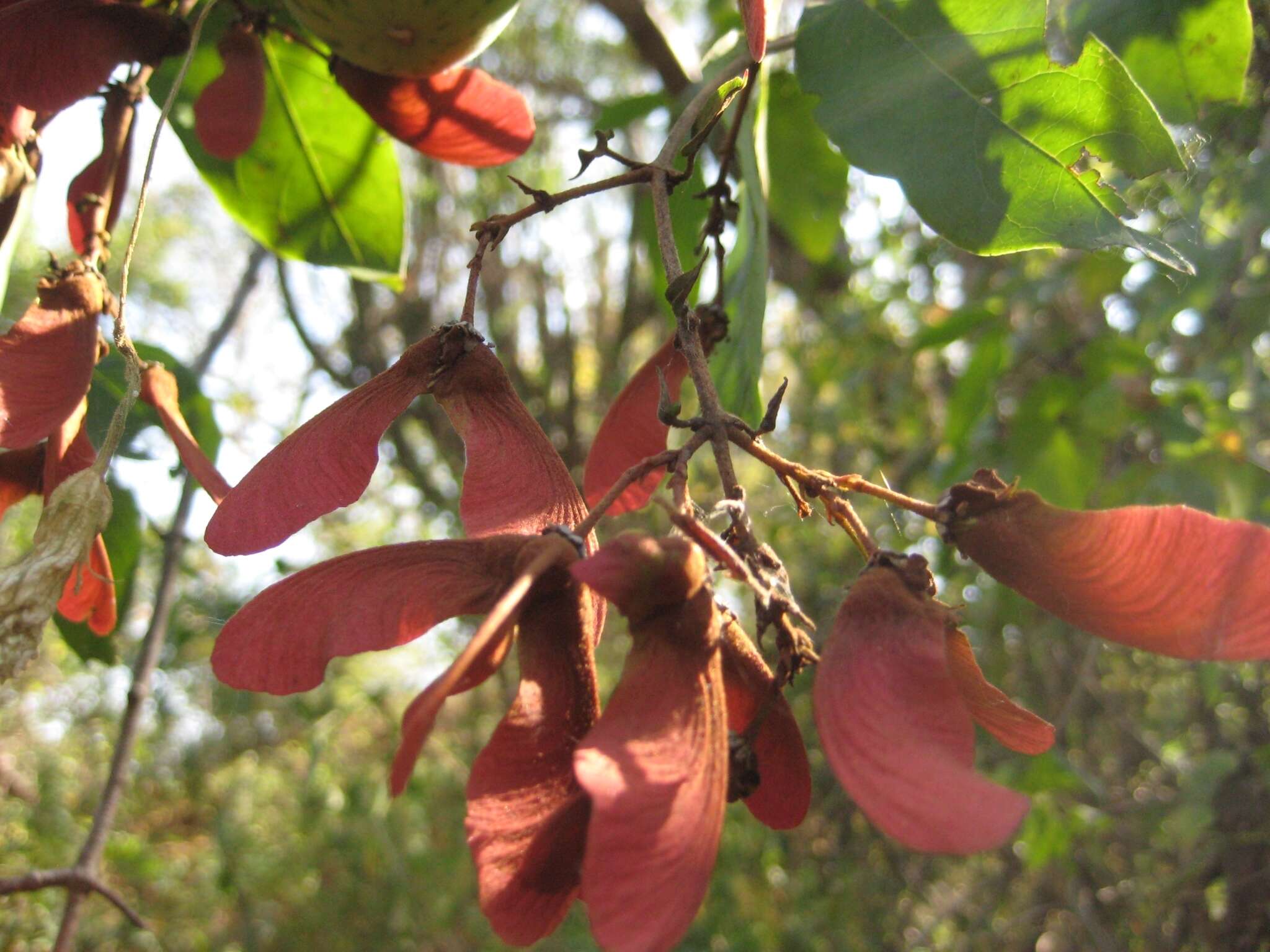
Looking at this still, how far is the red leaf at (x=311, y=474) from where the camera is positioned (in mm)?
525

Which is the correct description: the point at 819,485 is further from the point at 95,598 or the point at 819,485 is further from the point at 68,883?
the point at 68,883

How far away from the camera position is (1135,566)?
482 millimetres

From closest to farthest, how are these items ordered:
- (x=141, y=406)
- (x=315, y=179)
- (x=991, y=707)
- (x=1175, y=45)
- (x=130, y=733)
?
(x=991, y=707) → (x=1175, y=45) → (x=141, y=406) → (x=315, y=179) → (x=130, y=733)

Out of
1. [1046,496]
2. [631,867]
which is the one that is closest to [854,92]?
[631,867]

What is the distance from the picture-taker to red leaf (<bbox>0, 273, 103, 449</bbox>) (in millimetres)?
575

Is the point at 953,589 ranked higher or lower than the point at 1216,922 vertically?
higher

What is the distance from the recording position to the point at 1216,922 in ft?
5.79

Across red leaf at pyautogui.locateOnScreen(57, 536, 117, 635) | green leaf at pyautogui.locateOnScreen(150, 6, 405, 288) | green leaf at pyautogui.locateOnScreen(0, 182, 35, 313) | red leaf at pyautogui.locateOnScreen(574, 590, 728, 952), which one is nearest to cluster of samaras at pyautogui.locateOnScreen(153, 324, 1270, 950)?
red leaf at pyautogui.locateOnScreen(574, 590, 728, 952)

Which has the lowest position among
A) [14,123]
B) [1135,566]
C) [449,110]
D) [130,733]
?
[130,733]

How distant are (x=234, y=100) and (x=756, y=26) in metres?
0.53

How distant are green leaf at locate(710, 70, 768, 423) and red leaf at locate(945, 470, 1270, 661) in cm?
29

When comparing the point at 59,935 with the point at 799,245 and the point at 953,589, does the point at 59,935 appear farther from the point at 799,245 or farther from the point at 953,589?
the point at 953,589

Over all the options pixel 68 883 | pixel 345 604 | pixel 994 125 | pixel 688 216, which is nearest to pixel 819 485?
pixel 345 604

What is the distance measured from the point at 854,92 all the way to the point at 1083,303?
1.63 m
